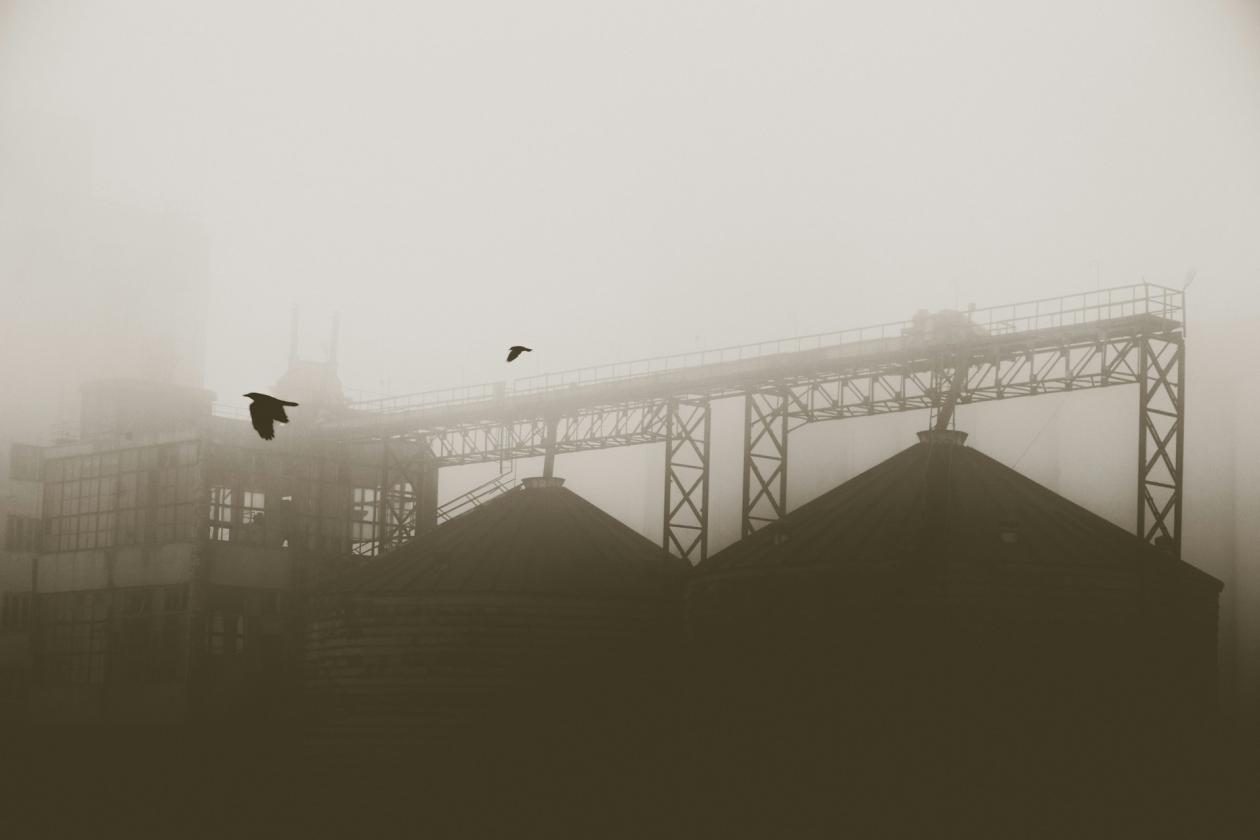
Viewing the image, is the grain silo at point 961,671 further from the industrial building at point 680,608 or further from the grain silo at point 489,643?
the grain silo at point 489,643

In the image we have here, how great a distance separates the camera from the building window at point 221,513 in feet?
188

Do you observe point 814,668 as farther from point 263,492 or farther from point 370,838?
point 263,492

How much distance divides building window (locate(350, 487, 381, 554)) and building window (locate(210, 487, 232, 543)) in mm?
5487

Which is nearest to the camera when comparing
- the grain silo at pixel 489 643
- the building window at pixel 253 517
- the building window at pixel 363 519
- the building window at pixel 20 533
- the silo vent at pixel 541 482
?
the grain silo at pixel 489 643

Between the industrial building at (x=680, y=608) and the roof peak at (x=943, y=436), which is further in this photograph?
the roof peak at (x=943, y=436)

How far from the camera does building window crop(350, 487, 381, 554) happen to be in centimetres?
6188

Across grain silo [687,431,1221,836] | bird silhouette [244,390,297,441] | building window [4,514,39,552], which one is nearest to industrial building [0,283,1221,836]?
grain silo [687,431,1221,836]

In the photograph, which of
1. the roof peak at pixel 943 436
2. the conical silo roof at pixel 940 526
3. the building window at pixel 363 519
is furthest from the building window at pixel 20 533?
the roof peak at pixel 943 436

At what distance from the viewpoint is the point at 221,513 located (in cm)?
5781

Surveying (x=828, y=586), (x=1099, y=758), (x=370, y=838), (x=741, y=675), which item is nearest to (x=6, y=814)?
(x=370, y=838)

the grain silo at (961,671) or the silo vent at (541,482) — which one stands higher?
the silo vent at (541,482)

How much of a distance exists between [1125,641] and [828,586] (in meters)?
7.30

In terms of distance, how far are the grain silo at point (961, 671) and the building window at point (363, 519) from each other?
24.0 m

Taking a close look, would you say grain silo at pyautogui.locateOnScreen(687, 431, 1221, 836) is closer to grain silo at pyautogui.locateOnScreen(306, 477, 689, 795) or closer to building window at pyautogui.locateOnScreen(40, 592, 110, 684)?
grain silo at pyautogui.locateOnScreen(306, 477, 689, 795)
